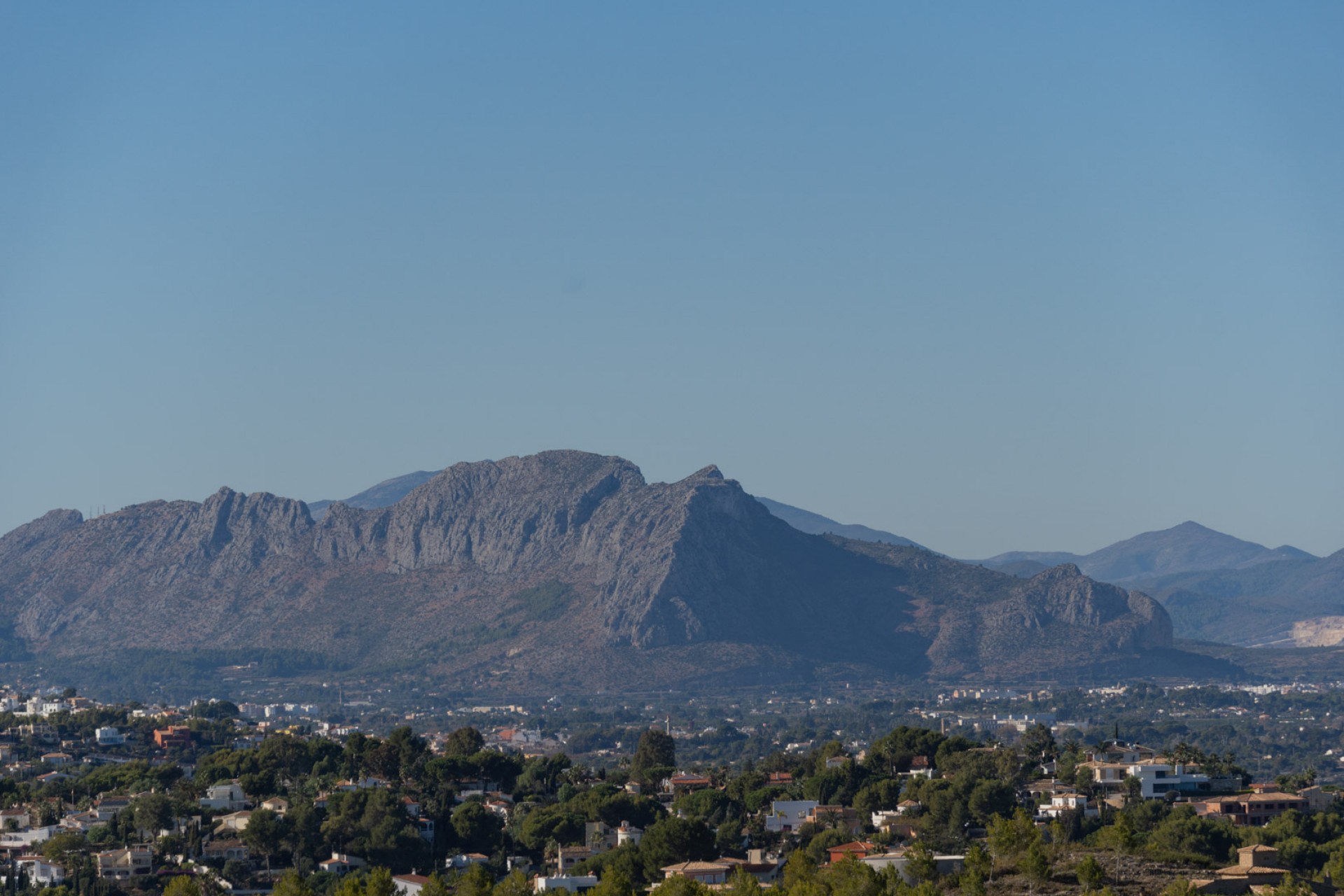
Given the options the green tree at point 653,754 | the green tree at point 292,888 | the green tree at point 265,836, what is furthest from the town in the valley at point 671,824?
the green tree at point 653,754

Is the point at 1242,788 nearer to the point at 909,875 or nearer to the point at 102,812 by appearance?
the point at 909,875

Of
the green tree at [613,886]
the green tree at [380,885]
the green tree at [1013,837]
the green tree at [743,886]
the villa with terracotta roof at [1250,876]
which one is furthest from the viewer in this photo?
the green tree at [1013,837]

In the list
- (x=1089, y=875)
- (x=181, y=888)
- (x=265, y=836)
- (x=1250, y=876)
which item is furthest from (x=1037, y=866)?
(x=265, y=836)

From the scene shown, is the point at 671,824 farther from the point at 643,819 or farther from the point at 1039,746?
the point at 1039,746

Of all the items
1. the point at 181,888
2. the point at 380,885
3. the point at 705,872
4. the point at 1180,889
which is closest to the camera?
the point at 1180,889

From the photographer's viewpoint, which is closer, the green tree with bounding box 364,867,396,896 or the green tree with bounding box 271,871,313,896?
the green tree with bounding box 271,871,313,896

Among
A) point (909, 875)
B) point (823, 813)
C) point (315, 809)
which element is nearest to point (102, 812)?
point (315, 809)

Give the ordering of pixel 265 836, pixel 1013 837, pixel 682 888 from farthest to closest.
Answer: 1. pixel 265 836
2. pixel 1013 837
3. pixel 682 888

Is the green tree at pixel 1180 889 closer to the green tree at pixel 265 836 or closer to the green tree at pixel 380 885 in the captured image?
the green tree at pixel 380 885

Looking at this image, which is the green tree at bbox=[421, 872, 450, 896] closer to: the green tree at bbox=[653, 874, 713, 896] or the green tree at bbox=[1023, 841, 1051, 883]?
the green tree at bbox=[653, 874, 713, 896]

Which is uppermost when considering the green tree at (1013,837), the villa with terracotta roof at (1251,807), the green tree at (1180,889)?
the villa with terracotta roof at (1251,807)

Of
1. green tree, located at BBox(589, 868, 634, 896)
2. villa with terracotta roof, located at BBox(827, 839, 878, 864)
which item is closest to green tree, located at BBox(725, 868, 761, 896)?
green tree, located at BBox(589, 868, 634, 896)

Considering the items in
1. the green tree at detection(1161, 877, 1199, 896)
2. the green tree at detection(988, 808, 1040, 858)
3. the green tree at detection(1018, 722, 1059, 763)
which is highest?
the green tree at detection(1018, 722, 1059, 763)

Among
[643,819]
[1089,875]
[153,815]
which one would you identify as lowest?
[1089,875]
